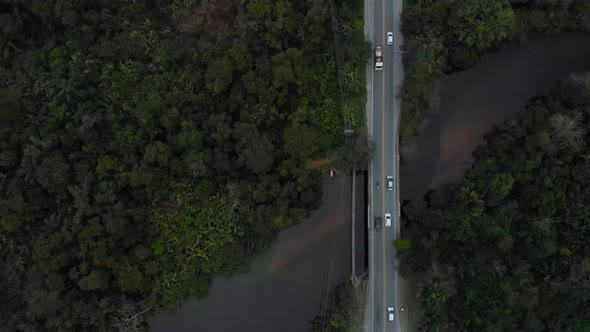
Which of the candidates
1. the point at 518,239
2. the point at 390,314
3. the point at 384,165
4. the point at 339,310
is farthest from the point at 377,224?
the point at 518,239

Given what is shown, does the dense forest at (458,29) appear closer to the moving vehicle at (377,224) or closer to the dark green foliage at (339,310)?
the moving vehicle at (377,224)

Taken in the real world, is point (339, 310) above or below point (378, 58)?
below

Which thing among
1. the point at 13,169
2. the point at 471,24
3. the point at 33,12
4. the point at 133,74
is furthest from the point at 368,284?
the point at 33,12

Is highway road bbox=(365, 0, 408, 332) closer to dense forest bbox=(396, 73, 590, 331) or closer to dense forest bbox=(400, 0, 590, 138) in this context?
dense forest bbox=(400, 0, 590, 138)

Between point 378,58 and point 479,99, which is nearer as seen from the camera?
point 378,58

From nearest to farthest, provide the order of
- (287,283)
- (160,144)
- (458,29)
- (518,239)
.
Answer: (518,239), (458,29), (160,144), (287,283)

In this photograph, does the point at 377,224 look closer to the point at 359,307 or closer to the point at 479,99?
the point at 359,307

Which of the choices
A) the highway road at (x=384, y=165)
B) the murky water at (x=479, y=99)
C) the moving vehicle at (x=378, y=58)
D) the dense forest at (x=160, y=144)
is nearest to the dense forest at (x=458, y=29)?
the highway road at (x=384, y=165)

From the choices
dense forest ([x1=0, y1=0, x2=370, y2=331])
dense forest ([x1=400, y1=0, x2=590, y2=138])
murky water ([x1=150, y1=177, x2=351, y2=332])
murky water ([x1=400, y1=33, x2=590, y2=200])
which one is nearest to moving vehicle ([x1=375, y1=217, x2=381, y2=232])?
murky water ([x1=150, y1=177, x2=351, y2=332])
